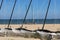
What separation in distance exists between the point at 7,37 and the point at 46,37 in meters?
3.55

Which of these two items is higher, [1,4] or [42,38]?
[1,4]

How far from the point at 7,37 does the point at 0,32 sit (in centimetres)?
70

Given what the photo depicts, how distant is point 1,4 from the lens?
19.6m

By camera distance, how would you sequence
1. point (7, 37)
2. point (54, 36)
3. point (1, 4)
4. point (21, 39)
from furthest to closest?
point (1, 4)
point (7, 37)
point (21, 39)
point (54, 36)

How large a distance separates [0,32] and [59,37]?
14.7ft

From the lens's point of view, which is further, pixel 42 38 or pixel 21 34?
pixel 21 34

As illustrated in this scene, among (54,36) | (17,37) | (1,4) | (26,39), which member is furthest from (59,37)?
(1,4)

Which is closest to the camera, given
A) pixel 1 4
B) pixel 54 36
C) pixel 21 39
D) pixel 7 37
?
pixel 54 36

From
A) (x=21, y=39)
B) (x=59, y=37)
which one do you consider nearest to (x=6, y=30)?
(x=21, y=39)

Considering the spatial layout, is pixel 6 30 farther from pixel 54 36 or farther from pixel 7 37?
pixel 54 36

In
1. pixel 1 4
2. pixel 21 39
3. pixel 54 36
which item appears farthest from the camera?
pixel 1 4

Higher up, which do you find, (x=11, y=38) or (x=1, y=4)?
(x=1, y=4)

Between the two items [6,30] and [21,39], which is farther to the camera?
[6,30]

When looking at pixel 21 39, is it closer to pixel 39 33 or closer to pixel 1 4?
pixel 39 33
